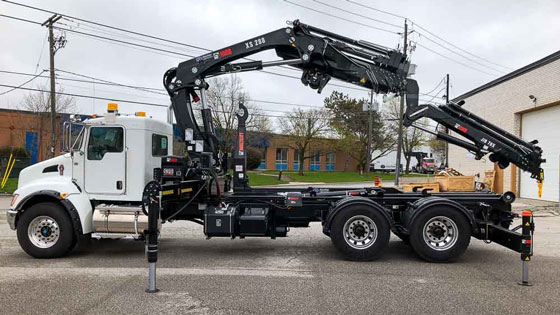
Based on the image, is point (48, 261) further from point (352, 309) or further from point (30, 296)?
point (352, 309)

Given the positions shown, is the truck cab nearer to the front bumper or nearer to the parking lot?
the front bumper

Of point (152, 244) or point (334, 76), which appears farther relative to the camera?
point (334, 76)

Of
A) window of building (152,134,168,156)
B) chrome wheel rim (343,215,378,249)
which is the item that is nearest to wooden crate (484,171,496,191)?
chrome wheel rim (343,215,378,249)

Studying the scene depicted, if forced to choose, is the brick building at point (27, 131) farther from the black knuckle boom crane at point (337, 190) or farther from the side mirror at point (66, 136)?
the black knuckle boom crane at point (337, 190)

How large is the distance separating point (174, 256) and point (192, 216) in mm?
868

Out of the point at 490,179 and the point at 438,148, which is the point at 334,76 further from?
the point at 438,148

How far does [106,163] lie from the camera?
760 cm

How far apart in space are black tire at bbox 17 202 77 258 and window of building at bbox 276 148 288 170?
5156cm

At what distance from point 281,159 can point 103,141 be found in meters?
52.3

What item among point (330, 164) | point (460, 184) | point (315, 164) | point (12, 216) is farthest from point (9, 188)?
point (330, 164)

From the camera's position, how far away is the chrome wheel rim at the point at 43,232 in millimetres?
7305

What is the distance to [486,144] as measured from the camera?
25.8ft

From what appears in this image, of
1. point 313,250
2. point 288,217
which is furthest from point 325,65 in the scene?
point 313,250

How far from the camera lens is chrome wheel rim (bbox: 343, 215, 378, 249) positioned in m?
7.18
